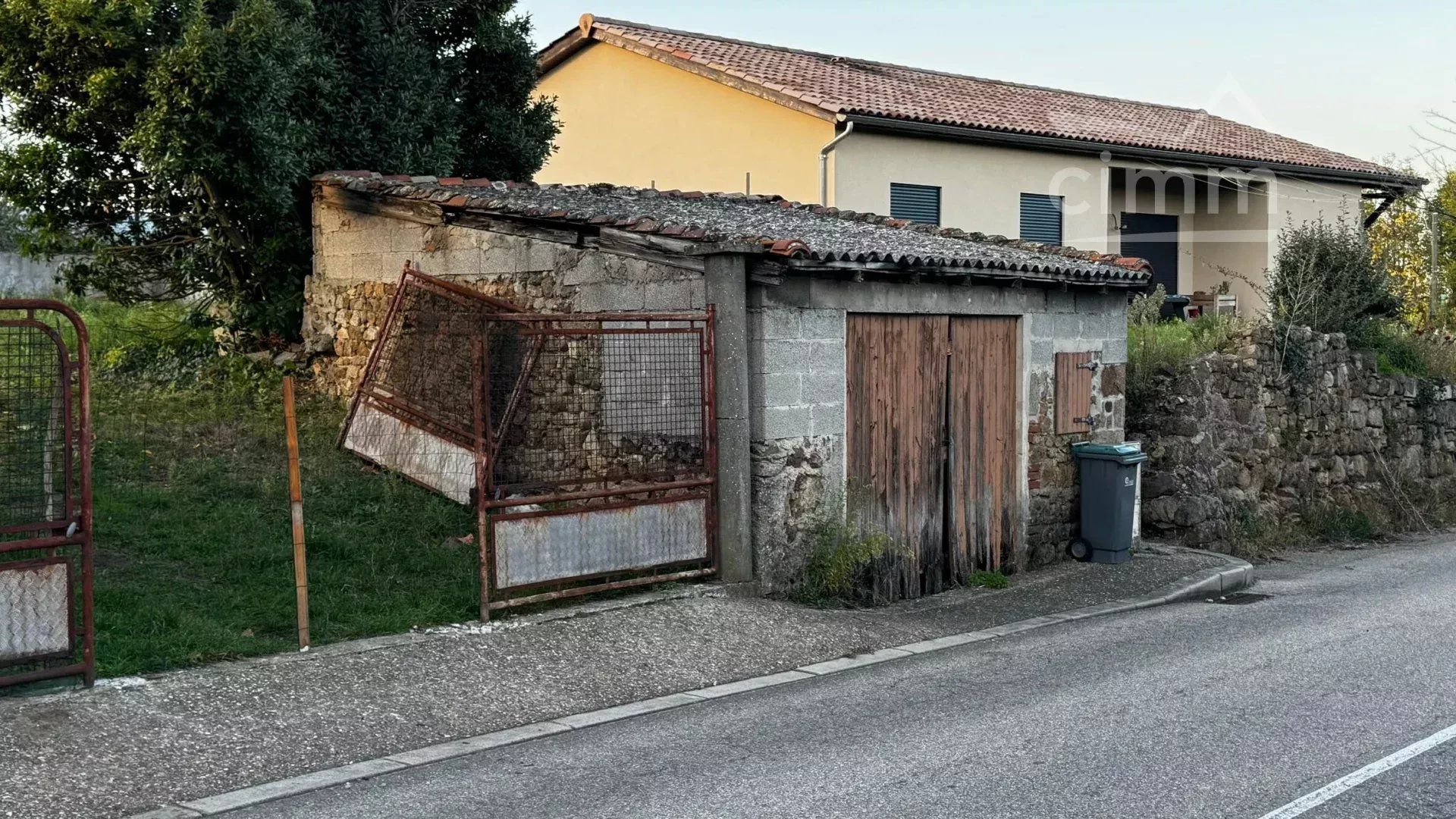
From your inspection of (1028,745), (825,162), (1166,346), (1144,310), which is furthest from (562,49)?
(1028,745)

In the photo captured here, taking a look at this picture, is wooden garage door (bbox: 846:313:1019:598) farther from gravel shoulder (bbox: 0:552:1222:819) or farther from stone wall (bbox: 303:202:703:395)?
stone wall (bbox: 303:202:703:395)

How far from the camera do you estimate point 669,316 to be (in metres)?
9.41

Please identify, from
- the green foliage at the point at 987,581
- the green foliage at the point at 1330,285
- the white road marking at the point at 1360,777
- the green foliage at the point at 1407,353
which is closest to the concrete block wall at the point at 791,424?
the green foliage at the point at 987,581

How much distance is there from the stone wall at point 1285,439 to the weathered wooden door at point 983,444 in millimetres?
2801

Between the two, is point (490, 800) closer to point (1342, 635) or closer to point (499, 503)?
point (499, 503)

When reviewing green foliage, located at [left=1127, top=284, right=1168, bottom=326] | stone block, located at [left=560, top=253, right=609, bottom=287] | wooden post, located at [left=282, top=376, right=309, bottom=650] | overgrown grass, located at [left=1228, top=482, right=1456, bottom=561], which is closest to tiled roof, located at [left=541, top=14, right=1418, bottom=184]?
green foliage, located at [left=1127, top=284, right=1168, bottom=326]

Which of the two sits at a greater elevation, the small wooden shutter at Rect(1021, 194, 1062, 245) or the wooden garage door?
the small wooden shutter at Rect(1021, 194, 1062, 245)

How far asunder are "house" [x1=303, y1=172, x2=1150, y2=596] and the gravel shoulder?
768 millimetres

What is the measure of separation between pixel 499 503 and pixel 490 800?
3072 mm

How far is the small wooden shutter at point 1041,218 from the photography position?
22750 mm

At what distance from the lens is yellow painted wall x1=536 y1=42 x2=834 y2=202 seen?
20.3m

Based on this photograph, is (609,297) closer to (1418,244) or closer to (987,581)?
(987,581)

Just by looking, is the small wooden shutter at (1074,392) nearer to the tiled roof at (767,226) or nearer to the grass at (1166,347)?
the tiled roof at (767,226)

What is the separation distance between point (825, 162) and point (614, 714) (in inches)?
540
